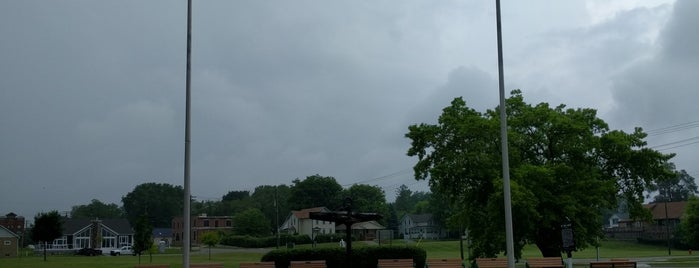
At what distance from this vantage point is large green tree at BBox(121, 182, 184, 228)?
15888 cm

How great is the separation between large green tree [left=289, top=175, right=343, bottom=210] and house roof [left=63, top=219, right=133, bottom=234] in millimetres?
31824

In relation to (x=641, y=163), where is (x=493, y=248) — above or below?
below

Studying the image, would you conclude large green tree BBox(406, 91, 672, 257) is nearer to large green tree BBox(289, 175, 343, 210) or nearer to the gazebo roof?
the gazebo roof

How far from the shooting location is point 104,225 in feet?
373

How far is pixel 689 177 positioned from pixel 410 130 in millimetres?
163001

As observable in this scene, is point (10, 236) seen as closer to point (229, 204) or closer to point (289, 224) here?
point (289, 224)

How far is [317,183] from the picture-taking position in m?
122

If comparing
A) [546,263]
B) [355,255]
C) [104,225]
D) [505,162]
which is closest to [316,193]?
[104,225]

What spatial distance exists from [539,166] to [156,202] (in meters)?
141

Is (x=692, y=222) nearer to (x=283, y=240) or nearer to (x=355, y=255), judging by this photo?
(x=283, y=240)

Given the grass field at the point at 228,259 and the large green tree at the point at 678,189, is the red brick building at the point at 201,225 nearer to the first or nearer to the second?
the grass field at the point at 228,259

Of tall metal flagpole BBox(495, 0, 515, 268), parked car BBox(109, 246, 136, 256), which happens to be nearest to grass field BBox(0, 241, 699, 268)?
parked car BBox(109, 246, 136, 256)

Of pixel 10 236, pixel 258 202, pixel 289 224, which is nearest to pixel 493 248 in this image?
pixel 10 236

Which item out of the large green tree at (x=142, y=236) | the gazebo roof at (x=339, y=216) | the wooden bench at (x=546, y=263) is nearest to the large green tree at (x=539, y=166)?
the wooden bench at (x=546, y=263)
